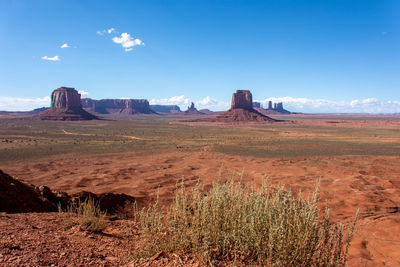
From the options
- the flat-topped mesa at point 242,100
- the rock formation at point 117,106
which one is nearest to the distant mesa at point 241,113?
the flat-topped mesa at point 242,100

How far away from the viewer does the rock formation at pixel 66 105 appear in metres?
93.1

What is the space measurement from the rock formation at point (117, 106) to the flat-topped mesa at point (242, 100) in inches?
Answer: 3414

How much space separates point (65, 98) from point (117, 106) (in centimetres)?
9242

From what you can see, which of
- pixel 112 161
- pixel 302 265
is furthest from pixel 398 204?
pixel 112 161

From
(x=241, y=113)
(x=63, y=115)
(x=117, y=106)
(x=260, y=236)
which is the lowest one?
(x=260, y=236)

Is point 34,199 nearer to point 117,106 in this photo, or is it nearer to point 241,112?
point 241,112

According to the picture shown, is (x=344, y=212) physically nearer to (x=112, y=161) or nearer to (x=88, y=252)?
(x=88, y=252)

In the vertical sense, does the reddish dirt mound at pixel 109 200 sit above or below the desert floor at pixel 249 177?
above

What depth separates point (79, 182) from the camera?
11828 mm

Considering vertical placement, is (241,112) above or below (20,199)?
above

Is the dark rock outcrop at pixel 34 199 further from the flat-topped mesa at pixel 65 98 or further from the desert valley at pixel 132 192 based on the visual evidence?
the flat-topped mesa at pixel 65 98

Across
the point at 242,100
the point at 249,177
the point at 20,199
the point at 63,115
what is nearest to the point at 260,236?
the point at 20,199

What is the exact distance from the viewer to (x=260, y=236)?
2877mm

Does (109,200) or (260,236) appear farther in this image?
(109,200)
